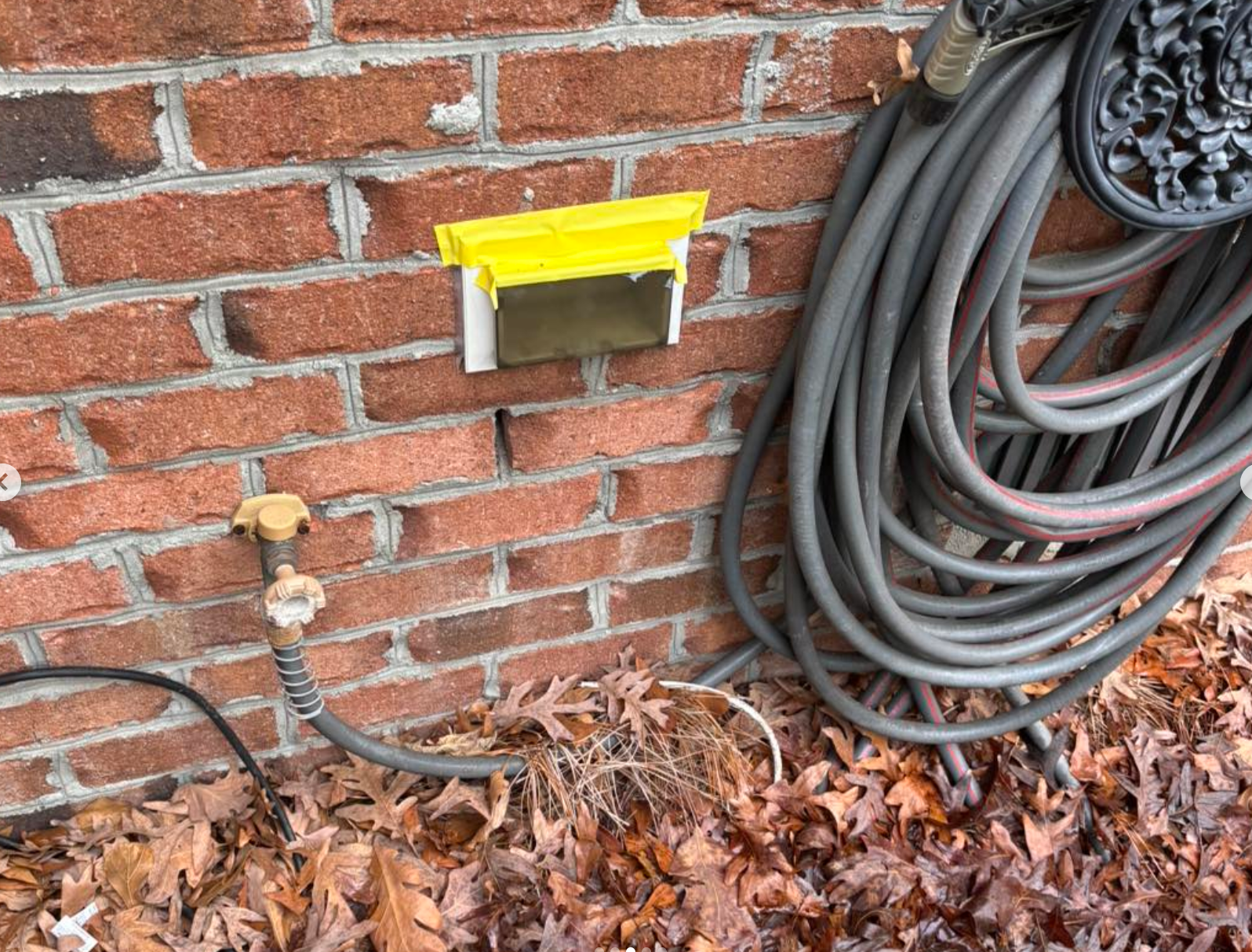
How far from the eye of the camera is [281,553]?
1.14m

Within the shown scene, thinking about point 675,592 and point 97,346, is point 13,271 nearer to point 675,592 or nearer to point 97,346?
point 97,346

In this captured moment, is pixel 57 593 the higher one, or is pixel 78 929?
pixel 57 593

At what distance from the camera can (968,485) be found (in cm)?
121

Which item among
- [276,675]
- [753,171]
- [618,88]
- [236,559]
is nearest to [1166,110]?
[753,171]

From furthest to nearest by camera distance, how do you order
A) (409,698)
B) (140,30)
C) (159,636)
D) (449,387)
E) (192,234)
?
(409,698) < (159,636) < (449,387) < (192,234) < (140,30)

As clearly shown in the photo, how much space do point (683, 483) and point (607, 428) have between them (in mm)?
159

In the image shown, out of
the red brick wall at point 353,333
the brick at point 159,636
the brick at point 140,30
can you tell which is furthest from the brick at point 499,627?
the brick at point 140,30

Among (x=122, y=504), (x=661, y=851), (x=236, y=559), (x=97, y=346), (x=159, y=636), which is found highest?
(x=97, y=346)

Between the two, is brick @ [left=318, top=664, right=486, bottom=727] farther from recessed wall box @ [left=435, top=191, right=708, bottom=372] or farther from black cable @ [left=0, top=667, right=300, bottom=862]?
recessed wall box @ [left=435, top=191, right=708, bottom=372]

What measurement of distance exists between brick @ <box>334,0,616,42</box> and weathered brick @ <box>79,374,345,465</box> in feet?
1.22

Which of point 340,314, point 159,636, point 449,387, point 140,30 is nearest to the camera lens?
point 140,30

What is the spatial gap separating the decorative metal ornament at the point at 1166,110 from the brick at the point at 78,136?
84 centimetres

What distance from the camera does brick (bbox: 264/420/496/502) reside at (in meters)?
1.16

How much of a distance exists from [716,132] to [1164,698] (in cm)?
132
